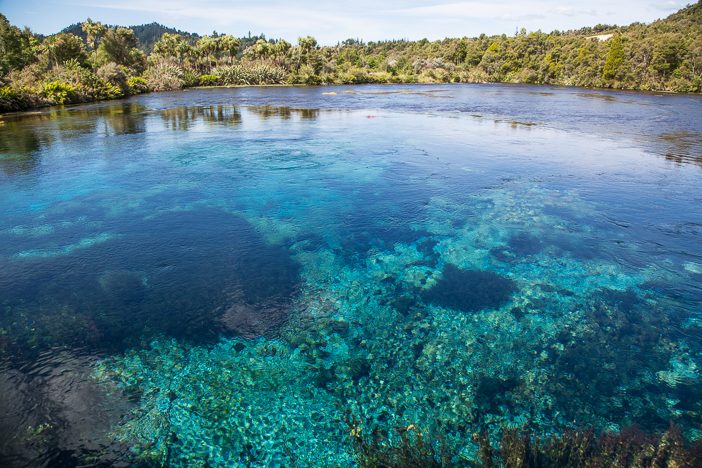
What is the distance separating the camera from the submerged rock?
1033 cm

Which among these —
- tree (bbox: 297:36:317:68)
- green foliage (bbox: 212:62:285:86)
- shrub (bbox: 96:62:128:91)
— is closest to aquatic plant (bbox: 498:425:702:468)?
shrub (bbox: 96:62:128:91)

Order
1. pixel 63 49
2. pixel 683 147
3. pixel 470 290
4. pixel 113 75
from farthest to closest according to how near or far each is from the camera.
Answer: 1. pixel 63 49
2. pixel 113 75
3. pixel 683 147
4. pixel 470 290

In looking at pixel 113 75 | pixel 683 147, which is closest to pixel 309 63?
→ pixel 113 75

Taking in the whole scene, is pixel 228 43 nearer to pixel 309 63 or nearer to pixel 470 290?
pixel 309 63

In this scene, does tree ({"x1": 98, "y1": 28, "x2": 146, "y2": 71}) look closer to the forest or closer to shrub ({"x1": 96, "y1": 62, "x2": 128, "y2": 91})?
the forest

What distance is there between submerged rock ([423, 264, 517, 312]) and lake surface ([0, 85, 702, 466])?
0.08 m

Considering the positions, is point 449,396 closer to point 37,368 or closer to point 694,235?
point 37,368

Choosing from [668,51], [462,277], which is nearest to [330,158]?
[462,277]

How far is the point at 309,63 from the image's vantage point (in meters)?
96.9

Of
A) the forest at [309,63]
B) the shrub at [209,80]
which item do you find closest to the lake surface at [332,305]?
the forest at [309,63]

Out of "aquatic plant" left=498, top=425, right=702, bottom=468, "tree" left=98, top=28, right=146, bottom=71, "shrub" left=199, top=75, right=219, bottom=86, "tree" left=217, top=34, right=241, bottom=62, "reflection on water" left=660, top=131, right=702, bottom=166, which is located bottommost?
"aquatic plant" left=498, top=425, right=702, bottom=468

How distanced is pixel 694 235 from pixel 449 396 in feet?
40.3

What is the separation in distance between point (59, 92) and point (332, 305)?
5595 centimetres

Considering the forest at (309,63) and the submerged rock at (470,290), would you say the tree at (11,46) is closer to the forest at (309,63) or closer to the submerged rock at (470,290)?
A: the forest at (309,63)
